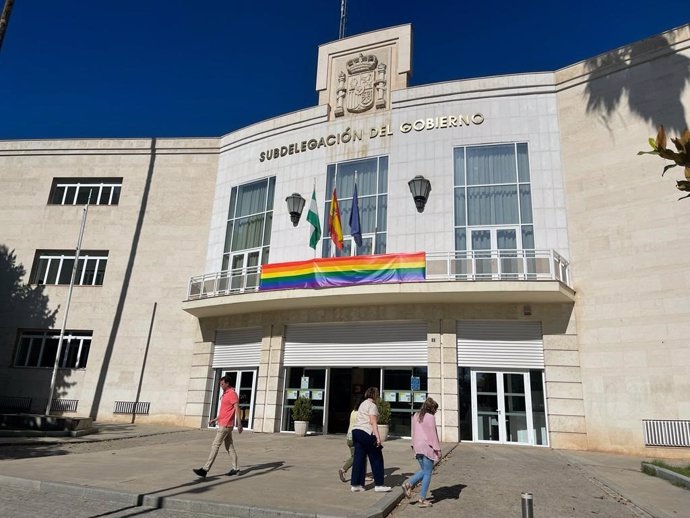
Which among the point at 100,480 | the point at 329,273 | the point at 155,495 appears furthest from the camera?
the point at 329,273

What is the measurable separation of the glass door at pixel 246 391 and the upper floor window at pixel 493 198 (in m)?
9.93

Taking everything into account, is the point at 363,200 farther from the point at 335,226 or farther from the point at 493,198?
the point at 493,198

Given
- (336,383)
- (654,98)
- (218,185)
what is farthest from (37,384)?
(654,98)

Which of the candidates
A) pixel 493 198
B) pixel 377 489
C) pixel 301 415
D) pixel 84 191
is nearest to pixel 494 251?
pixel 493 198

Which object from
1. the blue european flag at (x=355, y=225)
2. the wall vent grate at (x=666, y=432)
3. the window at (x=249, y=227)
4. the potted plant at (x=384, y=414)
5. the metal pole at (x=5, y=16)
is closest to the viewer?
the metal pole at (x=5, y=16)

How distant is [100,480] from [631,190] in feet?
56.8

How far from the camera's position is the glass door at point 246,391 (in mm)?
19875

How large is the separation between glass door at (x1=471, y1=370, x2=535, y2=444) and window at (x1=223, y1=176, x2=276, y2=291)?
1014 centimetres

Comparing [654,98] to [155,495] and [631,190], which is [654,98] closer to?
[631,190]

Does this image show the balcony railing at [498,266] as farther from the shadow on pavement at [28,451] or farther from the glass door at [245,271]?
the shadow on pavement at [28,451]

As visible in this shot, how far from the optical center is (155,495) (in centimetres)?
700

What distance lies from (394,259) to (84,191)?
58.9ft

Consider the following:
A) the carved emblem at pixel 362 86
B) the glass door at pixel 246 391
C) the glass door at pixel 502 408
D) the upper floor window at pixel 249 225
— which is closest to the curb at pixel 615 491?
the glass door at pixel 502 408

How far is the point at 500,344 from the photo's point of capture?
55.7 ft
